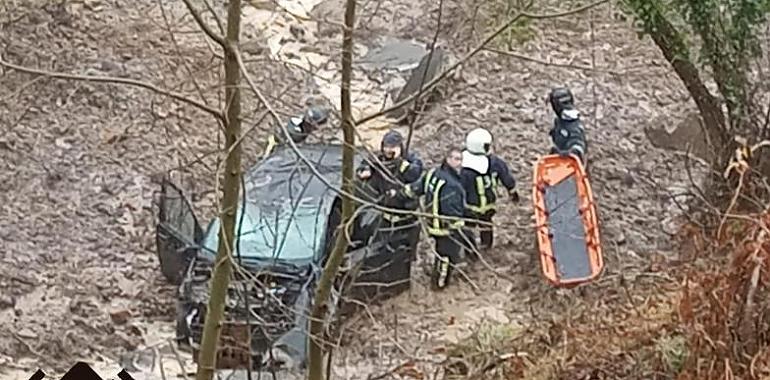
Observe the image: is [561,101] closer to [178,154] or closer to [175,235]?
[175,235]

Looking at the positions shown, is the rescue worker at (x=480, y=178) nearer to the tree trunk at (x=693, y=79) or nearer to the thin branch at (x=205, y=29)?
the tree trunk at (x=693, y=79)

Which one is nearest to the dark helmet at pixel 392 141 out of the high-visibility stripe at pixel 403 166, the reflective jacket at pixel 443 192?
the high-visibility stripe at pixel 403 166

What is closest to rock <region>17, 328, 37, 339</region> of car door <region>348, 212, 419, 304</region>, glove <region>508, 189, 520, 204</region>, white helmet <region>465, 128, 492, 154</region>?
car door <region>348, 212, 419, 304</region>

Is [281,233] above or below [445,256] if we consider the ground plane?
above

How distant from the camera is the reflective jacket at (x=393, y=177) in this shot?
8.70 metres

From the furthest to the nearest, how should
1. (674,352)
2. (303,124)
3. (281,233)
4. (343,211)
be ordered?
1. (303,124)
2. (281,233)
3. (674,352)
4. (343,211)

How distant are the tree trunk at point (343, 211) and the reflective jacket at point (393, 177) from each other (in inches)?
6.6

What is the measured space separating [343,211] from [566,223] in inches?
231

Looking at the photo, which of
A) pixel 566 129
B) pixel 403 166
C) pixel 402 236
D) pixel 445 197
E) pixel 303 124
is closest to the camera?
pixel 303 124

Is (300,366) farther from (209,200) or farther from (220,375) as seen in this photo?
(209,200)

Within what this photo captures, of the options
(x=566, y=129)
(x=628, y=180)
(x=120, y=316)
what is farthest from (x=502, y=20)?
(x=120, y=316)

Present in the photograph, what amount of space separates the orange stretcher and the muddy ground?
359mm

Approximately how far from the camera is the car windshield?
12.4 meters

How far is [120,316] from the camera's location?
13.7 m
